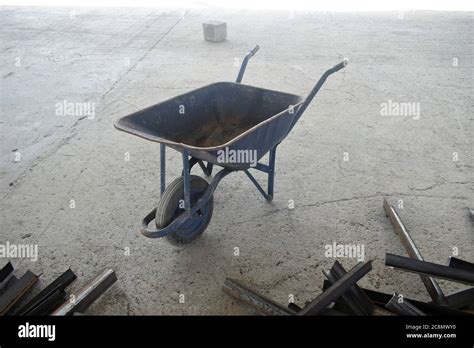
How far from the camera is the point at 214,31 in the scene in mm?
7723

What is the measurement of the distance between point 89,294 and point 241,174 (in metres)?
1.91

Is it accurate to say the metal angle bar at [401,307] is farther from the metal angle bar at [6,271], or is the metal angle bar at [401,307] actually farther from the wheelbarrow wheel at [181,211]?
the metal angle bar at [6,271]

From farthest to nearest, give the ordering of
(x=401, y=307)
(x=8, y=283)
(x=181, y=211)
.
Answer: (x=181, y=211) → (x=8, y=283) → (x=401, y=307)

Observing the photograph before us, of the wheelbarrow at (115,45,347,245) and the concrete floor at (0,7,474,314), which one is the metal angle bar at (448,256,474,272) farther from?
the wheelbarrow at (115,45,347,245)

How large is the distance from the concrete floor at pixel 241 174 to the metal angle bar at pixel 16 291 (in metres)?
0.11

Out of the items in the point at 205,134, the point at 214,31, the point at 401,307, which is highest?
the point at 214,31

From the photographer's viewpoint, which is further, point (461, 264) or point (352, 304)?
point (461, 264)

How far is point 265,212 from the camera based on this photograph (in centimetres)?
348

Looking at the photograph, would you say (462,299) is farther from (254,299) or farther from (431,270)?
(254,299)

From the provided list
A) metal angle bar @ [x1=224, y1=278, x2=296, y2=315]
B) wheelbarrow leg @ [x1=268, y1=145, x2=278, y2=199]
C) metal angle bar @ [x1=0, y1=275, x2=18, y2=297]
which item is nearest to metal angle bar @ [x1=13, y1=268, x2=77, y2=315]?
metal angle bar @ [x1=0, y1=275, x2=18, y2=297]

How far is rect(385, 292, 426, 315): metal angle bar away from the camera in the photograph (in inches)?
93.0

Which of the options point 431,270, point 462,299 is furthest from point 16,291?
point 462,299

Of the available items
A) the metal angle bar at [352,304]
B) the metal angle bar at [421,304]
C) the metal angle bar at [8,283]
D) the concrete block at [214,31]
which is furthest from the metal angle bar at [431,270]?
the concrete block at [214,31]

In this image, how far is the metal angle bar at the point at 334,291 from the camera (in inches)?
94.1
